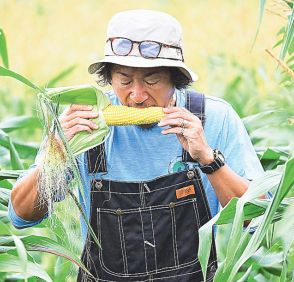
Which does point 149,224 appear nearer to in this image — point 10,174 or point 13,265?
point 10,174

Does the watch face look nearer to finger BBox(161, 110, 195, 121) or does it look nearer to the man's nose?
finger BBox(161, 110, 195, 121)

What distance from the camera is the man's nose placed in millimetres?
2973

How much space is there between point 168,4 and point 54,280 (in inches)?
225

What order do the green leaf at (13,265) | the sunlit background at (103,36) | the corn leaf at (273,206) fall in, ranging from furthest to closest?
1. the sunlit background at (103,36)
2. the green leaf at (13,265)
3. the corn leaf at (273,206)

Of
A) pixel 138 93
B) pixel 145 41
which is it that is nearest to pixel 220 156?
pixel 138 93

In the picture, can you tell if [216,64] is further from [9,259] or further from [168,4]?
[9,259]

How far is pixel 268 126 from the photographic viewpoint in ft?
11.8

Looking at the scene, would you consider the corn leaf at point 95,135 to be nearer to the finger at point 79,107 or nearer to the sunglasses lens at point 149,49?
the finger at point 79,107

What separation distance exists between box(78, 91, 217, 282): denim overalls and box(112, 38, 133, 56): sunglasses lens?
22cm

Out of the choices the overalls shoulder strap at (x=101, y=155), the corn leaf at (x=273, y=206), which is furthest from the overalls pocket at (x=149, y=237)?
the corn leaf at (x=273, y=206)

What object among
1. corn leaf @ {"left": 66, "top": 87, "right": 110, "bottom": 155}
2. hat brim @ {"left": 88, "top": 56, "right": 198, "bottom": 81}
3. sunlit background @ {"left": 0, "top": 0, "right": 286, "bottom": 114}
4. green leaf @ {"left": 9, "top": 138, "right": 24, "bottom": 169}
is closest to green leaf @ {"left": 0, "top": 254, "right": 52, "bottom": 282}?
corn leaf @ {"left": 66, "top": 87, "right": 110, "bottom": 155}

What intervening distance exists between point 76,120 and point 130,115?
144mm

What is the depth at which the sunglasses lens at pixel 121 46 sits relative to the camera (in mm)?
3033

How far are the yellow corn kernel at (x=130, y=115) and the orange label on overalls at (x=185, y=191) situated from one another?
0.94ft
